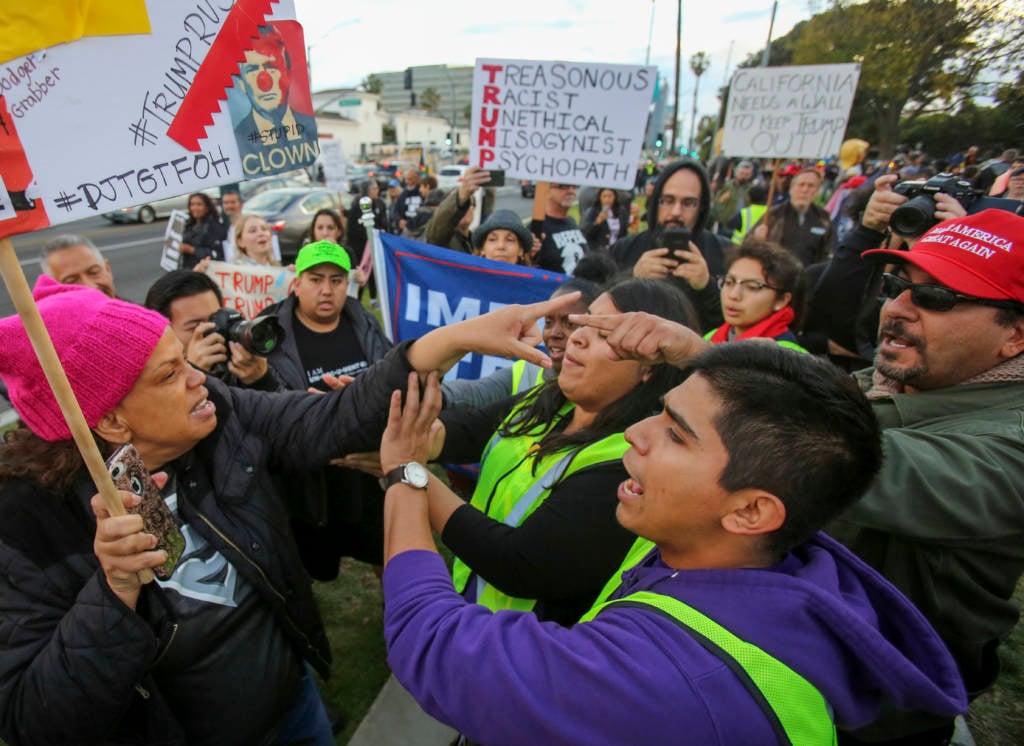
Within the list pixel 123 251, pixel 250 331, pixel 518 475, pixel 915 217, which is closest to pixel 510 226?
pixel 250 331

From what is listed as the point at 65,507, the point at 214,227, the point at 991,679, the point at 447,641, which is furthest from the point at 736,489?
the point at 214,227

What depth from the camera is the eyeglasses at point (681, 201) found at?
401 cm

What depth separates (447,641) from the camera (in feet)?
3.63

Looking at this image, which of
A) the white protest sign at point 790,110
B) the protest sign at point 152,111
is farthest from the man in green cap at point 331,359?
the white protest sign at point 790,110

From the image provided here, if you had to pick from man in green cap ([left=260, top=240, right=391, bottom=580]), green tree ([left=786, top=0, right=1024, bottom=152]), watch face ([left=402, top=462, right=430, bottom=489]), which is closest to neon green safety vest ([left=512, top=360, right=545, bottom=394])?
man in green cap ([left=260, top=240, right=391, bottom=580])

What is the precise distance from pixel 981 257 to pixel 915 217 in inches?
35.5

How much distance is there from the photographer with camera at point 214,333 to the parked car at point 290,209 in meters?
10.5

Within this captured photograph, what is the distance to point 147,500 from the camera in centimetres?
126

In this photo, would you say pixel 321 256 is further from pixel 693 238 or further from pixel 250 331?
pixel 693 238

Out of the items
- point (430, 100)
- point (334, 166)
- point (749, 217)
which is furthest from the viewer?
point (430, 100)

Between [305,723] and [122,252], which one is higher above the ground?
[305,723]

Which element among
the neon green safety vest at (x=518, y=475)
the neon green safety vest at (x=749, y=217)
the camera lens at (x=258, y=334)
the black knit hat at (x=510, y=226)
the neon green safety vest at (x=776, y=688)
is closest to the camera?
the neon green safety vest at (x=776, y=688)

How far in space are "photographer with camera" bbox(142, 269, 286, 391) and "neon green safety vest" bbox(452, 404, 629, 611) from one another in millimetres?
1043

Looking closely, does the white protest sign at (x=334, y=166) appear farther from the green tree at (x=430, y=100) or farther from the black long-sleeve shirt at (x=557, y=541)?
the green tree at (x=430, y=100)
